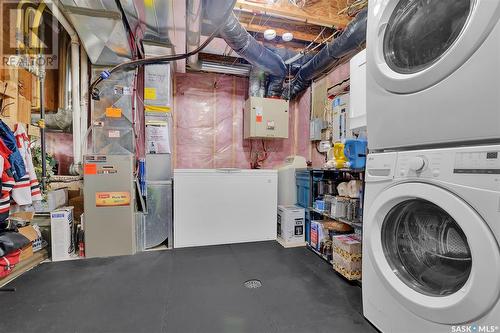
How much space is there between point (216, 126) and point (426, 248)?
298 centimetres

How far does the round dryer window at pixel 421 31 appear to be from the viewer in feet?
3.12

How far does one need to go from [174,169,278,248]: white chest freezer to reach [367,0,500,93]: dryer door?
185cm

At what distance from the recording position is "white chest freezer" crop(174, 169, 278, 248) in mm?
2586

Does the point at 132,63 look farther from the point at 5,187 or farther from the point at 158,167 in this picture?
the point at 5,187

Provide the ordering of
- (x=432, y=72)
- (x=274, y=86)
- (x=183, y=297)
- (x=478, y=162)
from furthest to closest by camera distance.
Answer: (x=274, y=86) < (x=183, y=297) < (x=432, y=72) < (x=478, y=162)

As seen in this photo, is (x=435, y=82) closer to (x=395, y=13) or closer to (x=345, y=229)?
(x=395, y=13)

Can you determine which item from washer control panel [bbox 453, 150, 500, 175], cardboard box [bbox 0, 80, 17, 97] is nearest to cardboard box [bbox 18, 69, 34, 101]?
cardboard box [bbox 0, 80, 17, 97]

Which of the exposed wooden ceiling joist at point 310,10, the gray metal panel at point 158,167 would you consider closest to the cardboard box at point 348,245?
the gray metal panel at point 158,167

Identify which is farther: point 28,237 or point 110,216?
point 110,216

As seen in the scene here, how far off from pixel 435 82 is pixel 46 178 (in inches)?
125

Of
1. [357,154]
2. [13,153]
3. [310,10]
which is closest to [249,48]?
[310,10]

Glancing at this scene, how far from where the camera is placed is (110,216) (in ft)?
7.71

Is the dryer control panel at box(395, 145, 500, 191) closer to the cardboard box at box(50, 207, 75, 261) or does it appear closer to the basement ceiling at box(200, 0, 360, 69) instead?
the basement ceiling at box(200, 0, 360, 69)

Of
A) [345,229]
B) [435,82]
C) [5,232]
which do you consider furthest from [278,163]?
[5,232]
